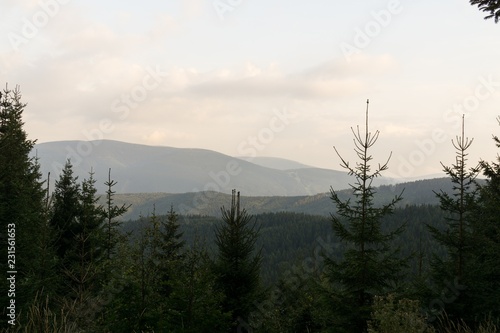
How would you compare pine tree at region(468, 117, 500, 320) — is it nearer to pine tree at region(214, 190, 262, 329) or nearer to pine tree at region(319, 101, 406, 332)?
pine tree at region(319, 101, 406, 332)

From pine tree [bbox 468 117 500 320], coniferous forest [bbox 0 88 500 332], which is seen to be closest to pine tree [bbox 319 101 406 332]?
coniferous forest [bbox 0 88 500 332]

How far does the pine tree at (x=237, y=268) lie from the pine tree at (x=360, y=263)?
4.49 metres

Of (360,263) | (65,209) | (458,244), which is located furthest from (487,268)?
(65,209)

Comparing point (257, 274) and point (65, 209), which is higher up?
point (65, 209)

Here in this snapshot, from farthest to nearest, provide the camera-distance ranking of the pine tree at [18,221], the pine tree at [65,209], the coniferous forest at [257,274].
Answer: the pine tree at [65,209]
the pine tree at [18,221]
the coniferous forest at [257,274]

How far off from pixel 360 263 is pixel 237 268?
6.35 m

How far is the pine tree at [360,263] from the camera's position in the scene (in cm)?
1404

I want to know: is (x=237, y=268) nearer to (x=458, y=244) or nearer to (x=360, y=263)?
(x=360, y=263)

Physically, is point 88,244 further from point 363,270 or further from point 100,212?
point 363,270

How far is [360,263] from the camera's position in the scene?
45.8ft

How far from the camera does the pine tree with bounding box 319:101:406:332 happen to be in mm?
14039

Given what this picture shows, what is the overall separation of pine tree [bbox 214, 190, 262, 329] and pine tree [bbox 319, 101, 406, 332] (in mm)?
4495

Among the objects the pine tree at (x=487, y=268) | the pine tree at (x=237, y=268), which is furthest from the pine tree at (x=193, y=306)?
the pine tree at (x=487, y=268)

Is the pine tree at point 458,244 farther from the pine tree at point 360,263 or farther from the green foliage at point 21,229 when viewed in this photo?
the green foliage at point 21,229
